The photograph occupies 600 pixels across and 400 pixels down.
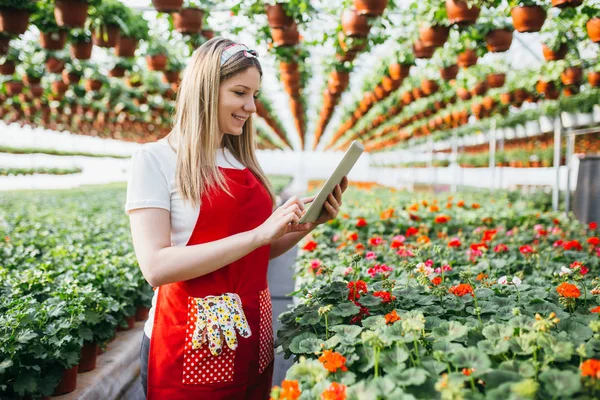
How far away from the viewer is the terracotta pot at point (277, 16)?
3945 mm

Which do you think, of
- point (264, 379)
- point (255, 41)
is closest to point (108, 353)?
point (264, 379)

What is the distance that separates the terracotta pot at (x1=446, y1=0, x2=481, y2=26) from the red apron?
2.72 m

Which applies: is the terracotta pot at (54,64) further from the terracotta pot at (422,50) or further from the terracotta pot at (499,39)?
the terracotta pot at (499,39)

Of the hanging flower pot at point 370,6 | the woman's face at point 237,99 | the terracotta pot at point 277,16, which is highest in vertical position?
the terracotta pot at point 277,16

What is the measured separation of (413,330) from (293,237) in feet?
2.18

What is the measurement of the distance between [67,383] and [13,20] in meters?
2.72

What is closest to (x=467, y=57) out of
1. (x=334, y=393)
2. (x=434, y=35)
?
(x=434, y=35)

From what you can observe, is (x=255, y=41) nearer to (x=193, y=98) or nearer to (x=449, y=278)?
(x=449, y=278)

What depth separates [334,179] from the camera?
4.32ft

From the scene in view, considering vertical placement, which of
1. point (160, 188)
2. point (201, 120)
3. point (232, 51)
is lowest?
point (160, 188)

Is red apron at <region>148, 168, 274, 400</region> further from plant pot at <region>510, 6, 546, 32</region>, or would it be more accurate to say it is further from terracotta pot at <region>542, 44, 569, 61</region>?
terracotta pot at <region>542, 44, 569, 61</region>

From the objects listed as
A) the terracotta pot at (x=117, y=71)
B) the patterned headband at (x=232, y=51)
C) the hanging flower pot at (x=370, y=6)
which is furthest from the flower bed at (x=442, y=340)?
the terracotta pot at (x=117, y=71)

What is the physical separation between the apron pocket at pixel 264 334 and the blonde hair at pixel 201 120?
13.3 inches

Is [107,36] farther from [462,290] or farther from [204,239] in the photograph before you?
[462,290]
